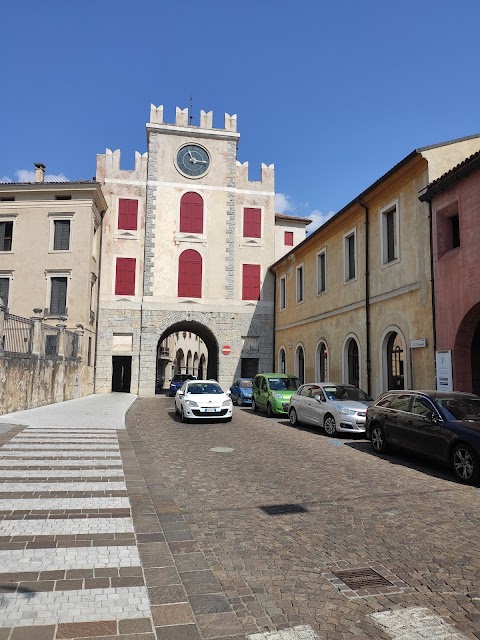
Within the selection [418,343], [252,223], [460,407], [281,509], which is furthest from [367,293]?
[252,223]

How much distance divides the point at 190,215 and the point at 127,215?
4133 millimetres

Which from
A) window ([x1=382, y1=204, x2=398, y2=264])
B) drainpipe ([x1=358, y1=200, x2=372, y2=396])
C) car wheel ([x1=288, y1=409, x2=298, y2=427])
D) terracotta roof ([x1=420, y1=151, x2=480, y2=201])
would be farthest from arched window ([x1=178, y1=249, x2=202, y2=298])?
terracotta roof ([x1=420, y1=151, x2=480, y2=201])

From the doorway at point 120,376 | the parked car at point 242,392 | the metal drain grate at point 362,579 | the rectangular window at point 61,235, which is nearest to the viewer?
the metal drain grate at point 362,579

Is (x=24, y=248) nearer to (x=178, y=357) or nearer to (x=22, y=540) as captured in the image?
(x=22, y=540)

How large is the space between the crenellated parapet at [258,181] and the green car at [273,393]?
1696 centimetres

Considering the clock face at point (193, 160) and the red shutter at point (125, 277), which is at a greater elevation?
the clock face at point (193, 160)

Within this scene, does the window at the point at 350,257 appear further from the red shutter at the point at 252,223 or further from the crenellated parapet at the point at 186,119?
the crenellated parapet at the point at 186,119

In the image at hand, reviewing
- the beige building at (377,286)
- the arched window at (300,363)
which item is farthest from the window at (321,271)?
the arched window at (300,363)

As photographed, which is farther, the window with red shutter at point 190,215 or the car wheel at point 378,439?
the window with red shutter at point 190,215

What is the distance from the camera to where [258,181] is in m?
34.0

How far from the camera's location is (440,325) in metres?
14.4

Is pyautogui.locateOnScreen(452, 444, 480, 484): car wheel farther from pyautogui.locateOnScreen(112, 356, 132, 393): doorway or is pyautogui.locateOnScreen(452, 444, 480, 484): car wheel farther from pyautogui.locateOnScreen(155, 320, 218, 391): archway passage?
pyautogui.locateOnScreen(112, 356, 132, 393): doorway

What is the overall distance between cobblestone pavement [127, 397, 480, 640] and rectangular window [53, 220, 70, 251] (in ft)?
70.7

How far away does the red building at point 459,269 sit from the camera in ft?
43.2
